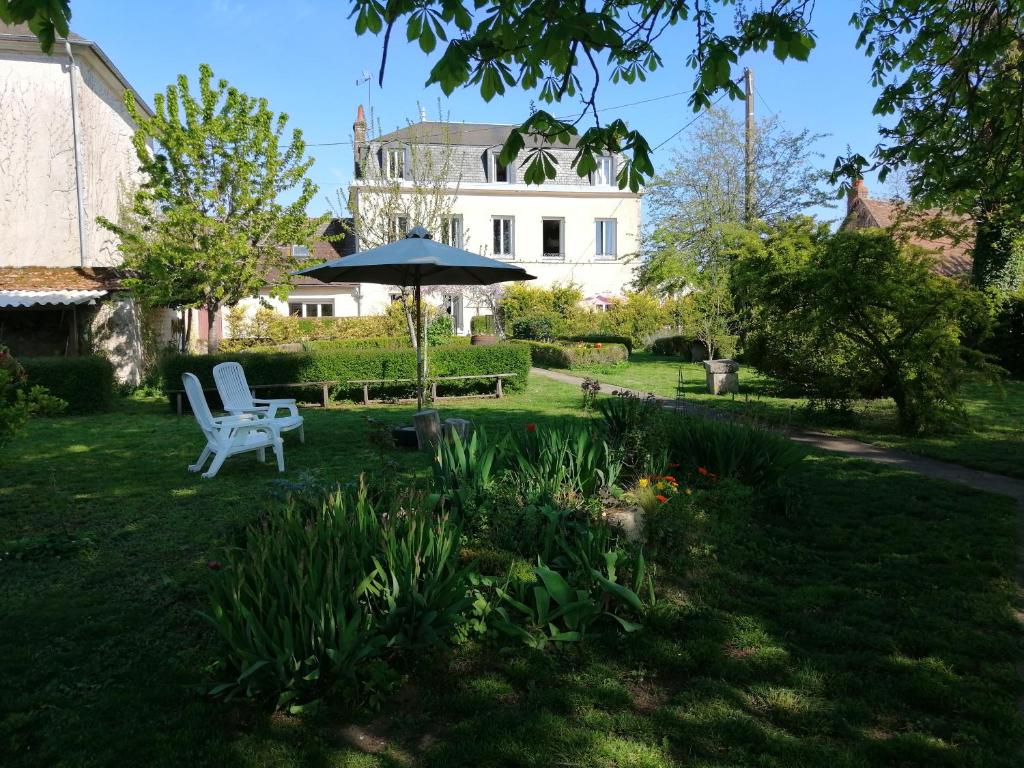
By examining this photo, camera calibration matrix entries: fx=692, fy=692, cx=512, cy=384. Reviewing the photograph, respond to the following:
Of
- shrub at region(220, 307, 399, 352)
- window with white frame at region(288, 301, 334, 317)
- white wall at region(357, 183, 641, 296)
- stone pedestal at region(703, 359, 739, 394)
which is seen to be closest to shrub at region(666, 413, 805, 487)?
stone pedestal at region(703, 359, 739, 394)

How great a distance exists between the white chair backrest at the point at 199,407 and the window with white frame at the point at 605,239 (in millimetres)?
29468

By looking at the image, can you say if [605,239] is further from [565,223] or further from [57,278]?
[57,278]

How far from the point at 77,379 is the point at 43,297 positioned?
9.48 feet

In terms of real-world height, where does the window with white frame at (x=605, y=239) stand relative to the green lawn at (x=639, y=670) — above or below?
above

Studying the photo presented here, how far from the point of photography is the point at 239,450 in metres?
7.51

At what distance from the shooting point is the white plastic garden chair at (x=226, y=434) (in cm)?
738

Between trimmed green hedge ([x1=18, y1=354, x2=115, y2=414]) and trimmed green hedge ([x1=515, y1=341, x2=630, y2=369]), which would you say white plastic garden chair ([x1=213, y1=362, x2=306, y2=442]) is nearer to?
A: trimmed green hedge ([x1=18, y1=354, x2=115, y2=414])

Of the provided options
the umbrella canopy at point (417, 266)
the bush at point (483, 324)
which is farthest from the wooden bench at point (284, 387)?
the bush at point (483, 324)

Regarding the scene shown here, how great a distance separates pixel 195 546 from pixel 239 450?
265cm

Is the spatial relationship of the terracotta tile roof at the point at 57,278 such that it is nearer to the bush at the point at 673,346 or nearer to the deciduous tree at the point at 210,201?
the deciduous tree at the point at 210,201

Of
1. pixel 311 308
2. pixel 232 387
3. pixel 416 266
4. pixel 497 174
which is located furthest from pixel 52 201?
pixel 497 174

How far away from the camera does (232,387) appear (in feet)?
31.0

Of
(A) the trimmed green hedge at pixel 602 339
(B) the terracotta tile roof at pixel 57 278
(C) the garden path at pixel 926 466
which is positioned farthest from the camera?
(A) the trimmed green hedge at pixel 602 339

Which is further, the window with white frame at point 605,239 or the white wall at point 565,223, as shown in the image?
the window with white frame at point 605,239
